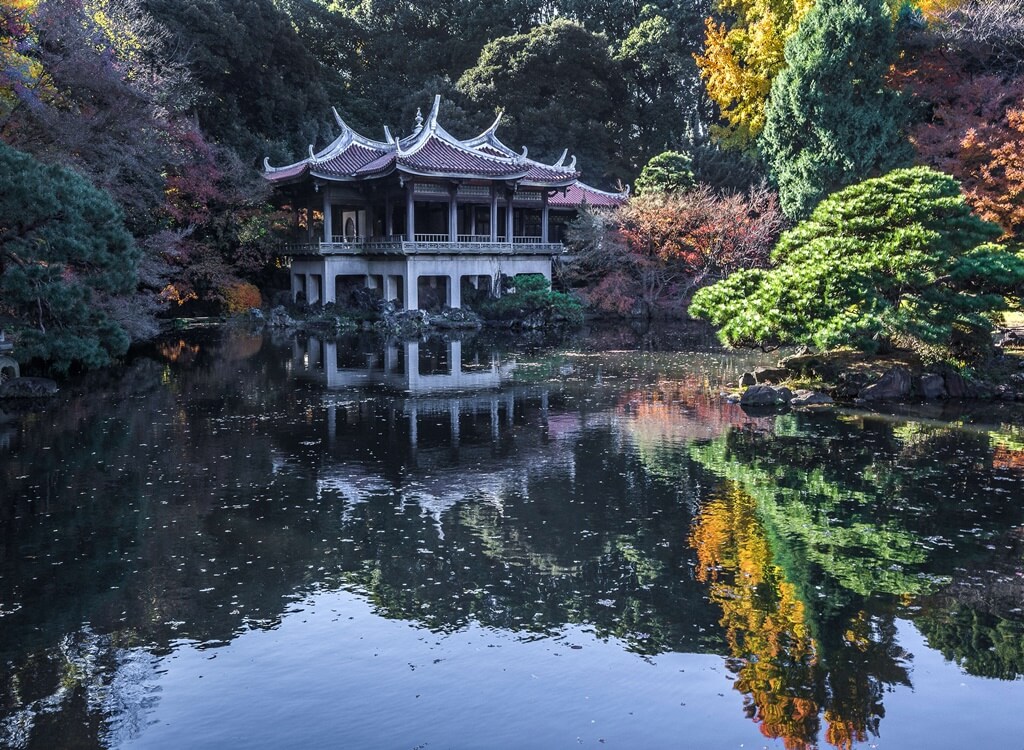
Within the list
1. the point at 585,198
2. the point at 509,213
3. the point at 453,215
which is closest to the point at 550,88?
the point at 585,198

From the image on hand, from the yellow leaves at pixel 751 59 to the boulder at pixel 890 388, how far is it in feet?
54.5

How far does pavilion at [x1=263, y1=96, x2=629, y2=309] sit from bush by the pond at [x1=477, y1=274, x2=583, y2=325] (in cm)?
157

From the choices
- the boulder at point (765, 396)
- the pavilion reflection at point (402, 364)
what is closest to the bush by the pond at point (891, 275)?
the boulder at point (765, 396)

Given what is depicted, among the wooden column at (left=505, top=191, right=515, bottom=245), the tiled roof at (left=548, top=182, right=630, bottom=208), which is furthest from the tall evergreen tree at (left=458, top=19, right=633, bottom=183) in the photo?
the wooden column at (left=505, top=191, right=515, bottom=245)

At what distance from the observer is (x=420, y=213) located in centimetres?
3666

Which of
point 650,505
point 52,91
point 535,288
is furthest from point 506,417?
point 535,288

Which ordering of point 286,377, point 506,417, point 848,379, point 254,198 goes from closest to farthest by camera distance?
point 506,417
point 848,379
point 286,377
point 254,198

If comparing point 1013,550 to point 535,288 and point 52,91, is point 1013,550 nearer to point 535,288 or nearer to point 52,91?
point 52,91

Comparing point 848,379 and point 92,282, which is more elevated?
point 92,282

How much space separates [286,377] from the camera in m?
19.9

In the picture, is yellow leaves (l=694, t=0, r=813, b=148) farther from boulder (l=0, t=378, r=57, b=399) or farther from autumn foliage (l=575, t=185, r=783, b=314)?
boulder (l=0, t=378, r=57, b=399)

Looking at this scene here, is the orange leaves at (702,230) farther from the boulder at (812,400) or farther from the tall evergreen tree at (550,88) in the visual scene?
the boulder at (812,400)

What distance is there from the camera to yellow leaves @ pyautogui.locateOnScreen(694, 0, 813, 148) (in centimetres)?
3206

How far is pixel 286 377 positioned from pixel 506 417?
21.2ft
